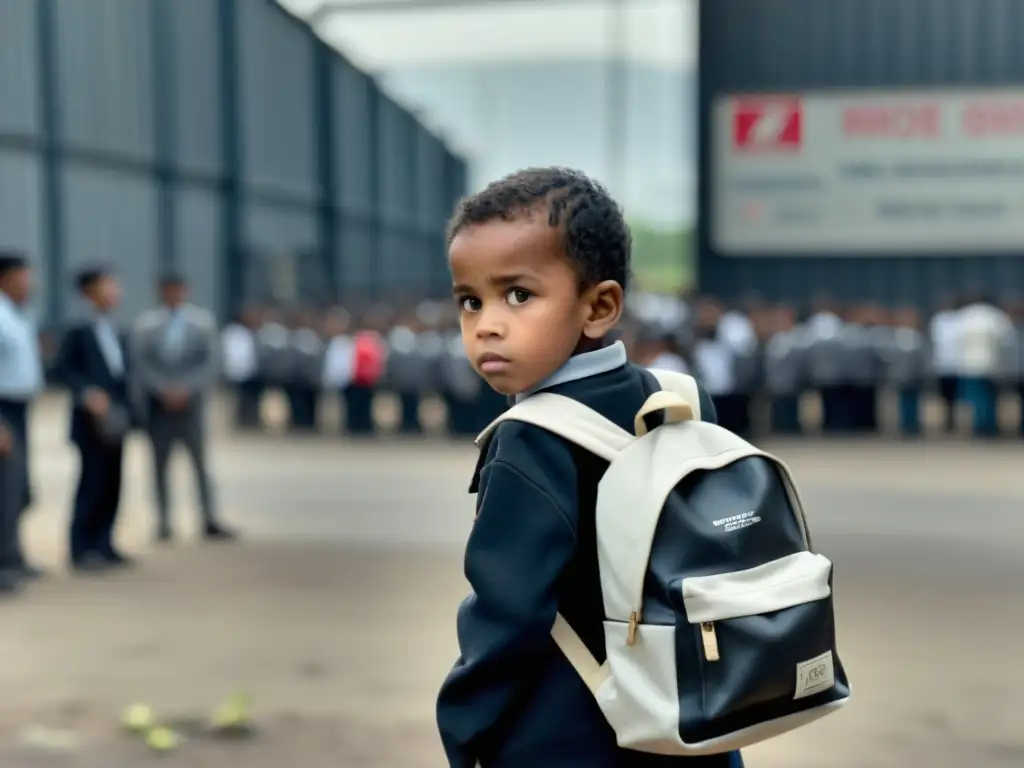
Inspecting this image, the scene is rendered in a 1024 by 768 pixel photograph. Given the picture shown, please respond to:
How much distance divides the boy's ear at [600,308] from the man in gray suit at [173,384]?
7645 mm

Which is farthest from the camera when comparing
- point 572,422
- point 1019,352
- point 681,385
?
point 1019,352

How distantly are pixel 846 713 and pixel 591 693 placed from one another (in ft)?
13.0

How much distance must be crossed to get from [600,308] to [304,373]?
15390 mm

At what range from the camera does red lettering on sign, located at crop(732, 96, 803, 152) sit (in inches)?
764

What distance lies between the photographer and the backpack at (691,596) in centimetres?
196

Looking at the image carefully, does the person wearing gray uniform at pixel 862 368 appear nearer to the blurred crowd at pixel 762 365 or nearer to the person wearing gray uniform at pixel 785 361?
the blurred crowd at pixel 762 365

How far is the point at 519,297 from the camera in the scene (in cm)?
210

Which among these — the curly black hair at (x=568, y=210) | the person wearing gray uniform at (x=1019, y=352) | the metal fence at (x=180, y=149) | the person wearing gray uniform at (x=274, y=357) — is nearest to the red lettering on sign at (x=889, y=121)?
the person wearing gray uniform at (x=1019, y=352)

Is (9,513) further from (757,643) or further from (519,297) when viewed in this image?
(757,643)

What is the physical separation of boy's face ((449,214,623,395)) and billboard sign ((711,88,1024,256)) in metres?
17.7

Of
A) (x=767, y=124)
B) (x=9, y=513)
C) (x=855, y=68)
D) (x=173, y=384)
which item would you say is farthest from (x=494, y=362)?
(x=855, y=68)

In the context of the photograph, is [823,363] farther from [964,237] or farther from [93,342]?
[93,342]

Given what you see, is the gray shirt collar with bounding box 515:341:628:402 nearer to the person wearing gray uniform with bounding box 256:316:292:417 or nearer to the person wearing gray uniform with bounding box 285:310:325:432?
the person wearing gray uniform with bounding box 285:310:325:432

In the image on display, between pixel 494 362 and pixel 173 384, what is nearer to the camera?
A: pixel 494 362
